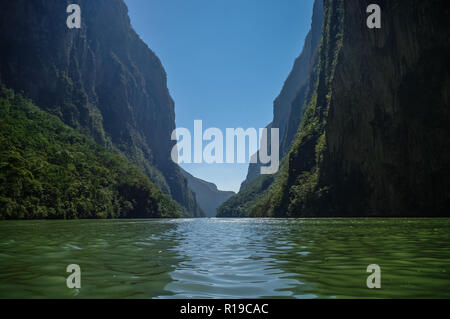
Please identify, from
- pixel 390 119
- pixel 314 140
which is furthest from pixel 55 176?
pixel 390 119

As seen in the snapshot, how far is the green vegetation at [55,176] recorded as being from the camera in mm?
59375

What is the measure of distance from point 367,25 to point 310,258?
66584 mm

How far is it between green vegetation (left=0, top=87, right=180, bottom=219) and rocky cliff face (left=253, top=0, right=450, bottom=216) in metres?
54.0

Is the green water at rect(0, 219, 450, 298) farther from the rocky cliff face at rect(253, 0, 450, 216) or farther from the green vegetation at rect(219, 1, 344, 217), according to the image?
the green vegetation at rect(219, 1, 344, 217)

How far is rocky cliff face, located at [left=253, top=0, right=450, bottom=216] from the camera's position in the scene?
176 ft

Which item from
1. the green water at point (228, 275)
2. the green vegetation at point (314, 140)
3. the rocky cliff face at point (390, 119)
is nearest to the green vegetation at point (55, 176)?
the green vegetation at point (314, 140)

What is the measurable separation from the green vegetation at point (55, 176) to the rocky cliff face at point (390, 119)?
177 ft

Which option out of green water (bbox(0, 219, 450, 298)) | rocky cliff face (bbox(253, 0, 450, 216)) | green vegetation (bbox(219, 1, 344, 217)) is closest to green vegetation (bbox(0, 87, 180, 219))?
green vegetation (bbox(219, 1, 344, 217))

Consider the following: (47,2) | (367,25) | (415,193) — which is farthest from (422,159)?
(47,2)

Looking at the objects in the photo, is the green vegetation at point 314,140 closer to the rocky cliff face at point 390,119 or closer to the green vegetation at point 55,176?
the rocky cliff face at point 390,119

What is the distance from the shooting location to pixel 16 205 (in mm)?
54312

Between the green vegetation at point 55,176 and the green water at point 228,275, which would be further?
the green vegetation at point 55,176

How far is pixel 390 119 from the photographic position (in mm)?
60094

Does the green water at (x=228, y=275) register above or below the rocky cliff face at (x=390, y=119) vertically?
below
